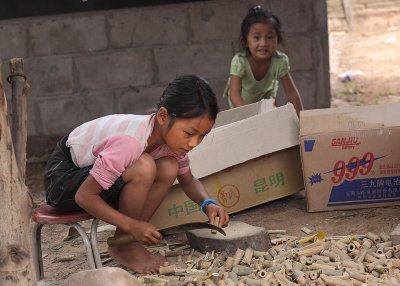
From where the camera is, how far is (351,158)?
136 inches

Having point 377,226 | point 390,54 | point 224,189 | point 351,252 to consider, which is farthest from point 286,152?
point 390,54

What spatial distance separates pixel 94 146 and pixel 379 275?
1.40m

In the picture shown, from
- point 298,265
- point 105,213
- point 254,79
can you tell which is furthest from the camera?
point 254,79

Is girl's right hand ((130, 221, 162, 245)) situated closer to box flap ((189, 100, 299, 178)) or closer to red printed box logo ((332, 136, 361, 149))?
box flap ((189, 100, 299, 178))

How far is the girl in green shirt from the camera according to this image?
448 centimetres

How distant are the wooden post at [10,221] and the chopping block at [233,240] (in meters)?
1.26

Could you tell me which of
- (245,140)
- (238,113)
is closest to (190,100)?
(245,140)

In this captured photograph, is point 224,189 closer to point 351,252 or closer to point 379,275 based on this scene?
point 351,252

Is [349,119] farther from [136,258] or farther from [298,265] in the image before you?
[136,258]

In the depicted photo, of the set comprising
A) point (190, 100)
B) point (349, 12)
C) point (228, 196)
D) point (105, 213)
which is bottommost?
point (228, 196)

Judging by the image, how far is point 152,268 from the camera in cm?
290

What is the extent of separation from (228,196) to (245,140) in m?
0.37

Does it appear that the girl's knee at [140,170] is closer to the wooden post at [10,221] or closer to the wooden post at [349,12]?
the wooden post at [10,221]

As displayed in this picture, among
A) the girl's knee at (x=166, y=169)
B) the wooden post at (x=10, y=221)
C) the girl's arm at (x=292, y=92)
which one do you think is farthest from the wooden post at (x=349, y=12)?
the wooden post at (x=10, y=221)
